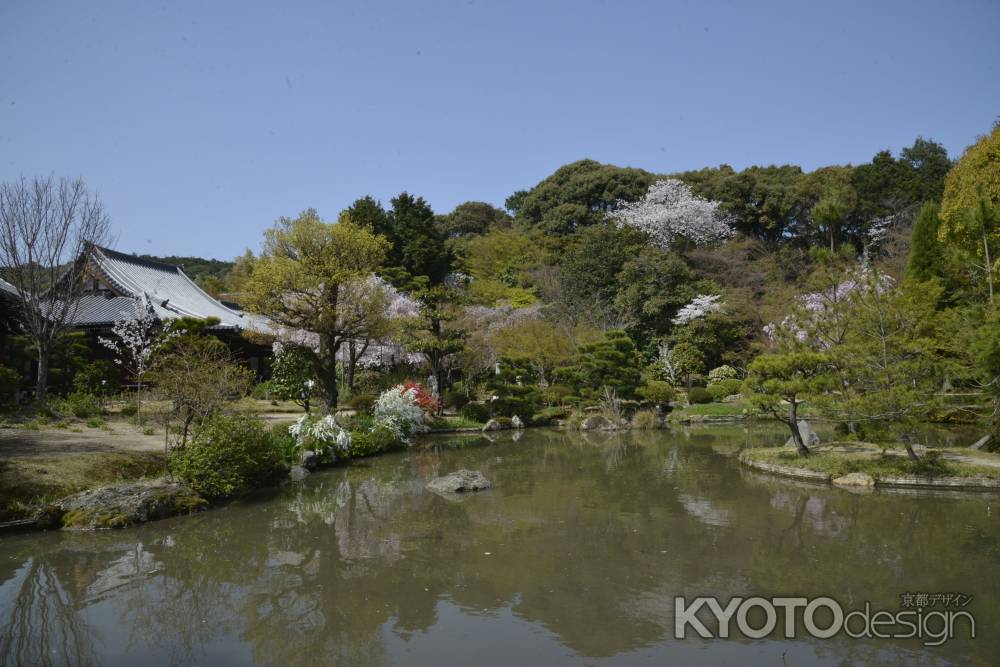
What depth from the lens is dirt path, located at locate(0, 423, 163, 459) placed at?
1020 cm

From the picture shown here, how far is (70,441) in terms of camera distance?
11.2 metres

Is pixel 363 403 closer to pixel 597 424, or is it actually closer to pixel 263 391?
pixel 263 391

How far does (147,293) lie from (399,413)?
11696 mm

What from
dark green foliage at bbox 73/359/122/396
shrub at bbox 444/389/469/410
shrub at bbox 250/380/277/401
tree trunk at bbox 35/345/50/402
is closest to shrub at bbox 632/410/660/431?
shrub at bbox 444/389/469/410

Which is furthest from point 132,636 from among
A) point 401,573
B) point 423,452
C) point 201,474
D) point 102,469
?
point 423,452

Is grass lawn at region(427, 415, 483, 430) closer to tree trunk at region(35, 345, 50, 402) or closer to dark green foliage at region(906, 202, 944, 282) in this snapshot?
tree trunk at region(35, 345, 50, 402)

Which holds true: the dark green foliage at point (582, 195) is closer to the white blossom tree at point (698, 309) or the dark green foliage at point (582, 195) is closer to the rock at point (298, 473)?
the white blossom tree at point (698, 309)

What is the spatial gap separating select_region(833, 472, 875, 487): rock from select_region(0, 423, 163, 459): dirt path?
39.9ft

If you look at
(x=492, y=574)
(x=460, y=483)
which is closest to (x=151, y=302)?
(x=460, y=483)

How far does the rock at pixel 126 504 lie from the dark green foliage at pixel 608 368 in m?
13.8

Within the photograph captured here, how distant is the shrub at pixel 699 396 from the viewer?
23.4m

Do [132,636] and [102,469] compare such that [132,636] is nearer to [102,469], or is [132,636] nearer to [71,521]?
[71,521]

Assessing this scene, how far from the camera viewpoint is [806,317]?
12.6m

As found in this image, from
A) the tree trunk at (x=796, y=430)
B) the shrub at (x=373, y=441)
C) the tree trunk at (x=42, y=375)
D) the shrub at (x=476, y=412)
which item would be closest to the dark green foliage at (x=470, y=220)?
the shrub at (x=476, y=412)
